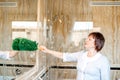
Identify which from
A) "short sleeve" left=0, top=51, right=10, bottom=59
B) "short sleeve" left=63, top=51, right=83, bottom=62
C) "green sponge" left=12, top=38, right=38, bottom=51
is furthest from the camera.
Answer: "short sleeve" left=63, top=51, right=83, bottom=62

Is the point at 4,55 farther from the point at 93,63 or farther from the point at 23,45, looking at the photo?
the point at 93,63

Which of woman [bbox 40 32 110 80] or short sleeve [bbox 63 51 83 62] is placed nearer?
woman [bbox 40 32 110 80]

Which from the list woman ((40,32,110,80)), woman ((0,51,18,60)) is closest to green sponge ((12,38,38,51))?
woman ((0,51,18,60))

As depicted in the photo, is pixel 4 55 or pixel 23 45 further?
pixel 23 45

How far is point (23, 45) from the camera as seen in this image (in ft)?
7.81

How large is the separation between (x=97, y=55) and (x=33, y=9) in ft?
3.75

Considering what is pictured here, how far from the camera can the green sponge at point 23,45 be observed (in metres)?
2.11

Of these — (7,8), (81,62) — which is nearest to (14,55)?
(7,8)

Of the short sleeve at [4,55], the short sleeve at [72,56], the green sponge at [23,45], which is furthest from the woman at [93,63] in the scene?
the short sleeve at [4,55]

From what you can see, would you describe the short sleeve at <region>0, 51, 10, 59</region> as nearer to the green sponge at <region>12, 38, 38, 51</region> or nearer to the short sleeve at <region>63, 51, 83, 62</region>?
the green sponge at <region>12, 38, 38, 51</region>

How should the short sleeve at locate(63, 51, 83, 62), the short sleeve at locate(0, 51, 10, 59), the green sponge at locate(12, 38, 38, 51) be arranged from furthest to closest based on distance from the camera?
1. the short sleeve at locate(63, 51, 83, 62)
2. the green sponge at locate(12, 38, 38, 51)
3. the short sleeve at locate(0, 51, 10, 59)

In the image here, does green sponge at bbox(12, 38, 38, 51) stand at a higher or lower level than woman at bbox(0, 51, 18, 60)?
higher

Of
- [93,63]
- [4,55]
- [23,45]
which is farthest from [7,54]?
[93,63]

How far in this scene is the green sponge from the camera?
6.91ft
